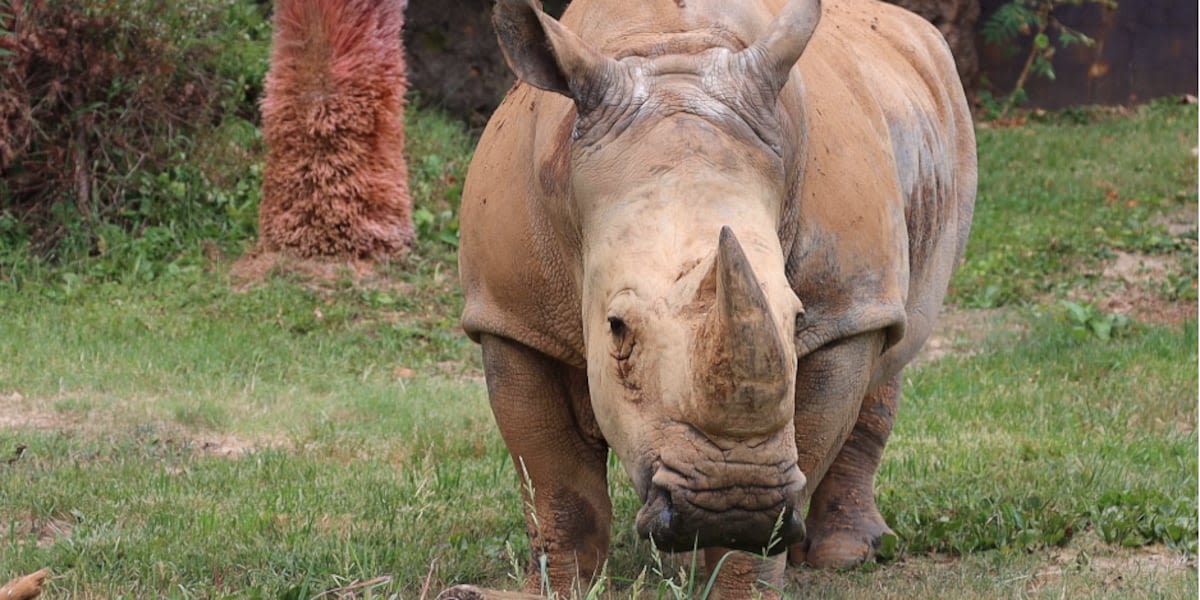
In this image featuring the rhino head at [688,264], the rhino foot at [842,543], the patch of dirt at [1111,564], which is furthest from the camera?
the rhino foot at [842,543]

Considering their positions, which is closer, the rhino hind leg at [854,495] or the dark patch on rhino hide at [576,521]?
the dark patch on rhino hide at [576,521]

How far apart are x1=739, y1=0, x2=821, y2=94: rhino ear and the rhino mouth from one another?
0.99m

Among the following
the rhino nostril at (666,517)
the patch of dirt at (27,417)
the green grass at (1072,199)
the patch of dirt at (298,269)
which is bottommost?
Answer: the green grass at (1072,199)

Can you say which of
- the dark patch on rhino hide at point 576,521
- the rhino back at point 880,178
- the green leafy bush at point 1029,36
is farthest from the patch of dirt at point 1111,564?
the green leafy bush at point 1029,36

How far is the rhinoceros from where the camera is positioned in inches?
134

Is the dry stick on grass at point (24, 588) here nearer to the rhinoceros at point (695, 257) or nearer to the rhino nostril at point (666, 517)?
→ the rhinoceros at point (695, 257)

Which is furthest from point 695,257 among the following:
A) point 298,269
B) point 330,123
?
point 298,269

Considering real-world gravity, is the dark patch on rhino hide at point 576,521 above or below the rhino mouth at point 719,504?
below

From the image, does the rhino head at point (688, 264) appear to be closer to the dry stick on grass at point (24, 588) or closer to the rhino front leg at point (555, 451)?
the rhino front leg at point (555, 451)

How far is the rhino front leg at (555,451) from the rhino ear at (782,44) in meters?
1.10

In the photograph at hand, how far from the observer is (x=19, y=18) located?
10.9m

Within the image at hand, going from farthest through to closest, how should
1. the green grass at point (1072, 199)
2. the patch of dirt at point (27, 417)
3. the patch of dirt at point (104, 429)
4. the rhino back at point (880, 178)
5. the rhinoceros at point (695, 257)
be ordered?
1. the green grass at point (1072, 199)
2. the patch of dirt at point (27, 417)
3. the patch of dirt at point (104, 429)
4. the rhino back at point (880, 178)
5. the rhinoceros at point (695, 257)

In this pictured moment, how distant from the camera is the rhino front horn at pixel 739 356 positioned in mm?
3158

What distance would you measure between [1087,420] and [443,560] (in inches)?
154
